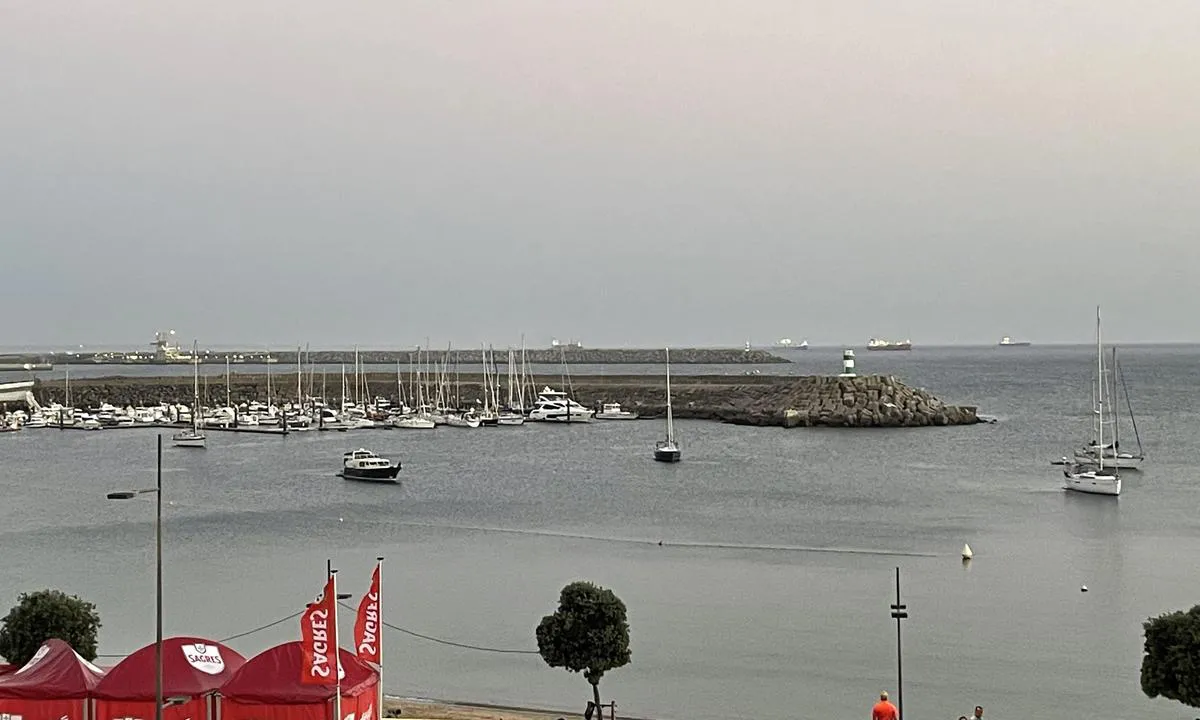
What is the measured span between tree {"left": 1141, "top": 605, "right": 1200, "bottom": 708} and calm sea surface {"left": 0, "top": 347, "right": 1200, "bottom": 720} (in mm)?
4873

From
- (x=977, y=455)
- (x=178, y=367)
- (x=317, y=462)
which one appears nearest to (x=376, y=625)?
(x=317, y=462)

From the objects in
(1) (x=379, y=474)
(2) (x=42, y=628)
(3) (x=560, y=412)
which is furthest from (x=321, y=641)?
(3) (x=560, y=412)

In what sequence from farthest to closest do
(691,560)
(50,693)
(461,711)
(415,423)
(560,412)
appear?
(560,412)
(415,423)
(691,560)
(461,711)
(50,693)

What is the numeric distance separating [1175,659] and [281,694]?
367 inches

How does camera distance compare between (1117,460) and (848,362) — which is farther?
(848,362)

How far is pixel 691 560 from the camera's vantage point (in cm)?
3183

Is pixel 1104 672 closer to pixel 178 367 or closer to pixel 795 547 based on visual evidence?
pixel 795 547

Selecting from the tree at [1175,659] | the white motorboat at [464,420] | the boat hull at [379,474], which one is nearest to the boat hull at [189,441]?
the white motorboat at [464,420]

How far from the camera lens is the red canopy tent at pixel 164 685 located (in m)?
13.1

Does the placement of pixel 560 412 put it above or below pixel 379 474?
above

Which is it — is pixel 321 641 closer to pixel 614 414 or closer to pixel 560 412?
pixel 560 412

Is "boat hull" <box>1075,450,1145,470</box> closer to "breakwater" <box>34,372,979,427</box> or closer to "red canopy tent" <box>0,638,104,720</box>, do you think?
"breakwater" <box>34,372,979,427</box>

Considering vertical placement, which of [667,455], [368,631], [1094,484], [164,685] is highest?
[368,631]

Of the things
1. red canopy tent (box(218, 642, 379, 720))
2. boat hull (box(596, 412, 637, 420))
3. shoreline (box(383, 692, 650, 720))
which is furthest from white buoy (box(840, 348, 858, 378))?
red canopy tent (box(218, 642, 379, 720))
